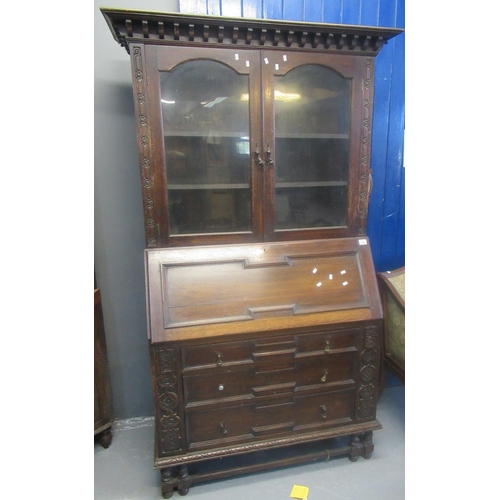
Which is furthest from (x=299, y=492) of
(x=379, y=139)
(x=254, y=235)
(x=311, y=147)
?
(x=379, y=139)

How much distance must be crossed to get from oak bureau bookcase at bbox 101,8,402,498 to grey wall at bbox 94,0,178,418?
0.41 m

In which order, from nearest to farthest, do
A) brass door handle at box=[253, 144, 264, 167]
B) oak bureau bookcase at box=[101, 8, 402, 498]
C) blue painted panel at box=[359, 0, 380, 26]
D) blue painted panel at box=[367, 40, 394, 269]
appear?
oak bureau bookcase at box=[101, 8, 402, 498], brass door handle at box=[253, 144, 264, 167], blue painted panel at box=[359, 0, 380, 26], blue painted panel at box=[367, 40, 394, 269]

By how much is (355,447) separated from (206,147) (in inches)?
61.1

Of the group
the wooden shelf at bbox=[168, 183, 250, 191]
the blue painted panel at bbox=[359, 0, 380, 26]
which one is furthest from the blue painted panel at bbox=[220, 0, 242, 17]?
the wooden shelf at bbox=[168, 183, 250, 191]

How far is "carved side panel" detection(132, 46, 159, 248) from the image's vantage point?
128 centimetres

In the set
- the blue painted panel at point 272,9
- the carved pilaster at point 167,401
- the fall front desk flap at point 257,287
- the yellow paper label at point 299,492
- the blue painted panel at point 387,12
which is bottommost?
the yellow paper label at point 299,492

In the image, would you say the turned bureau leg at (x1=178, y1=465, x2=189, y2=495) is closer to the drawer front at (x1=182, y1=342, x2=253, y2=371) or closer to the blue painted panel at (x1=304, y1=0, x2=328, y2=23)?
the drawer front at (x1=182, y1=342, x2=253, y2=371)

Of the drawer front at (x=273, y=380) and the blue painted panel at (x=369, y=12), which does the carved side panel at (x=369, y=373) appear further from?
the blue painted panel at (x=369, y=12)

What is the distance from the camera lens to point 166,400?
1.35 m

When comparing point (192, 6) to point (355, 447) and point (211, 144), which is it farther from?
point (355, 447)

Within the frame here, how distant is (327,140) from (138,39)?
0.87 metres

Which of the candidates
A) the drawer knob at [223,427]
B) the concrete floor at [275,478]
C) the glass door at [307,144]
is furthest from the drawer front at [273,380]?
the glass door at [307,144]

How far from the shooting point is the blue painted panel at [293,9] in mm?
1729

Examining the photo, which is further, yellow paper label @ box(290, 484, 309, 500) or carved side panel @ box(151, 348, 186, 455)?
yellow paper label @ box(290, 484, 309, 500)
